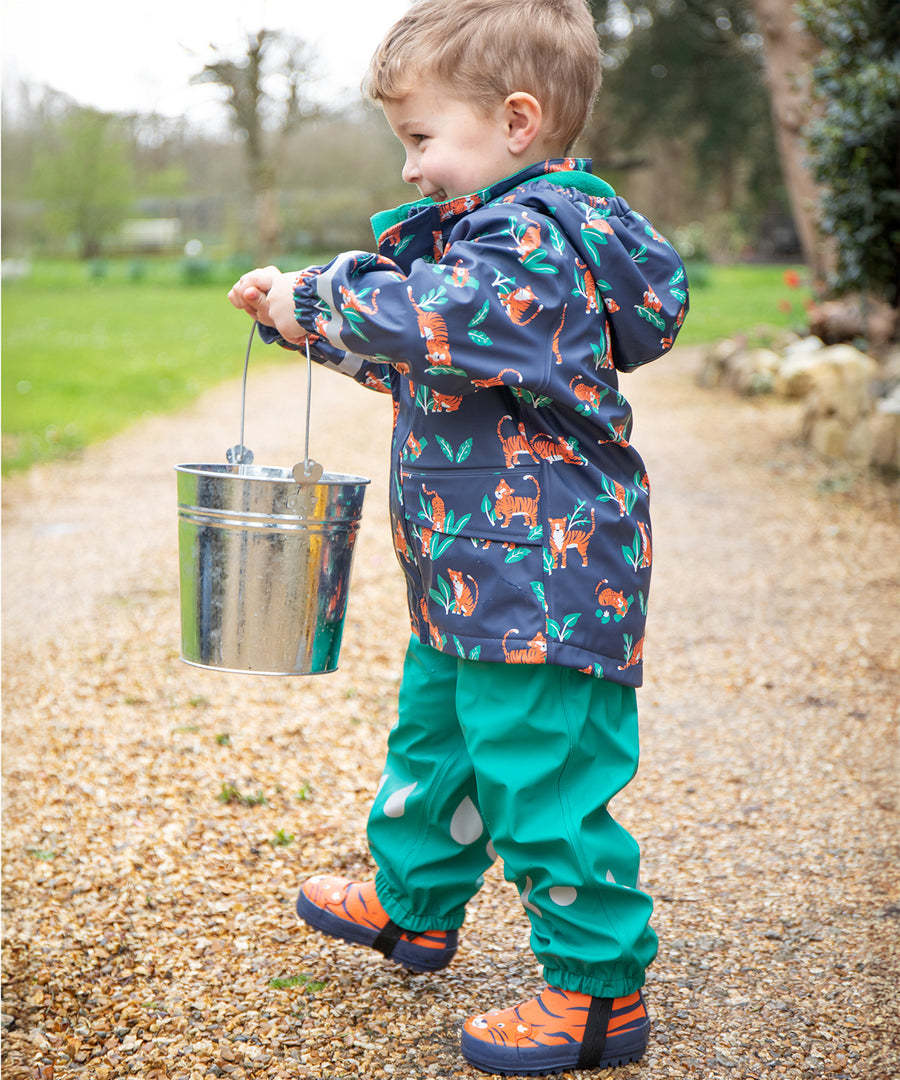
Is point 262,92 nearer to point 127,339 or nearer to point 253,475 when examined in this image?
point 127,339

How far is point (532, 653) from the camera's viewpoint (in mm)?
1460

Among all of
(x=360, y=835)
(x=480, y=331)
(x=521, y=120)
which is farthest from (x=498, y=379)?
(x=360, y=835)

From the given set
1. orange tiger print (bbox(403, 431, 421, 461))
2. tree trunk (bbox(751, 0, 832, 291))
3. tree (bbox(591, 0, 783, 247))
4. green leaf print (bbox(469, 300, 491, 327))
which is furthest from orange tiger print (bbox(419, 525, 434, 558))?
tree (bbox(591, 0, 783, 247))

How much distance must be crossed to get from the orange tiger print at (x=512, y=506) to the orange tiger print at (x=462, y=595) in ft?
0.31

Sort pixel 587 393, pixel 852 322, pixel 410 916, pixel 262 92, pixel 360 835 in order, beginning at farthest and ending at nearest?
1. pixel 262 92
2. pixel 852 322
3. pixel 360 835
4. pixel 410 916
5. pixel 587 393

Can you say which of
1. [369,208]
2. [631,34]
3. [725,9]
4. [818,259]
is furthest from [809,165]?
[369,208]

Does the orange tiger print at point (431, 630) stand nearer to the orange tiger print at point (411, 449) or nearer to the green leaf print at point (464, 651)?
the green leaf print at point (464, 651)

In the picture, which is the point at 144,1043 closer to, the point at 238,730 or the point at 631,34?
the point at 238,730

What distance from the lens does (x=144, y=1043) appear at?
162 cm

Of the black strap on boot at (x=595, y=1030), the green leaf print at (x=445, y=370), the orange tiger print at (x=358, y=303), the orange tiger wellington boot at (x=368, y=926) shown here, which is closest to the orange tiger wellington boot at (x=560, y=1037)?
the black strap on boot at (x=595, y=1030)

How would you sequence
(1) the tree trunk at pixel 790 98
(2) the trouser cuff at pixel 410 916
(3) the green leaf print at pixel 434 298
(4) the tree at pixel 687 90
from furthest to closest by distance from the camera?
1. (4) the tree at pixel 687 90
2. (1) the tree trunk at pixel 790 98
3. (2) the trouser cuff at pixel 410 916
4. (3) the green leaf print at pixel 434 298

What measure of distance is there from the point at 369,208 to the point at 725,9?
36.0 feet

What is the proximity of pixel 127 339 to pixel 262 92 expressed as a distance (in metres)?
10.2

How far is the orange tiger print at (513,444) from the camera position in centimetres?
148
